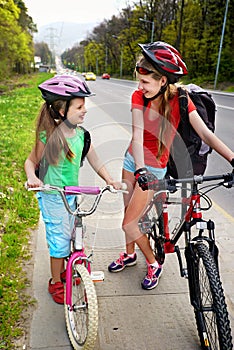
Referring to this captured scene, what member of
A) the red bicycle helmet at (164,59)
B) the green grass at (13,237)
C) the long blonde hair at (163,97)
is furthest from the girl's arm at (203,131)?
the green grass at (13,237)

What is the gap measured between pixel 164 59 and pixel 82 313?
5.73 ft

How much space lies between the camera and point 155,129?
2643 mm

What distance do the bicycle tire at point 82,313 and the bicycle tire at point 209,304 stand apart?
27.1 inches

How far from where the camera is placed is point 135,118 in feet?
8.39

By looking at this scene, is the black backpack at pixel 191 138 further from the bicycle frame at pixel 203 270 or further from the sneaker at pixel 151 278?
the sneaker at pixel 151 278

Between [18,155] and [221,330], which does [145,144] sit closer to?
[221,330]

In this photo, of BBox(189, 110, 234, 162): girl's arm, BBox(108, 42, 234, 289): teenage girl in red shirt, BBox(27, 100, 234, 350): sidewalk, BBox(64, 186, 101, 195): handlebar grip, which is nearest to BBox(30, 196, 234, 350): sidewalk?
BBox(27, 100, 234, 350): sidewalk

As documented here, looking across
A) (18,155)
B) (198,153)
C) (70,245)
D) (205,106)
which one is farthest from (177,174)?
(18,155)

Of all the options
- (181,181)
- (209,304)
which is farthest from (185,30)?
(209,304)

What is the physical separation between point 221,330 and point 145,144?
136cm

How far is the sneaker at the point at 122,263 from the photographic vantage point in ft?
10.9

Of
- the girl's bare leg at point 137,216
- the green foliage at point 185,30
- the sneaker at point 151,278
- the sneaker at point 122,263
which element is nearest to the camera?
the girl's bare leg at point 137,216

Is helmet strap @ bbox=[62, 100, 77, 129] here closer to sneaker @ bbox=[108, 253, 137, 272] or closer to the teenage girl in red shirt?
the teenage girl in red shirt

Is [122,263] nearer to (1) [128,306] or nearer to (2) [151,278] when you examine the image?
(2) [151,278]
